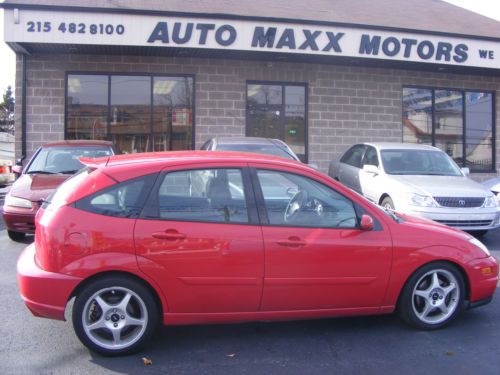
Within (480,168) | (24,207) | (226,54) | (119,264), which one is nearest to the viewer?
(119,264)

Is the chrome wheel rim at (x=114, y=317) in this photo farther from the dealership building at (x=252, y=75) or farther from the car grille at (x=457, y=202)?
the dealership building at (x=252, y=75)

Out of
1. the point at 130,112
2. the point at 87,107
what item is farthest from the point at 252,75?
the point at 87,107

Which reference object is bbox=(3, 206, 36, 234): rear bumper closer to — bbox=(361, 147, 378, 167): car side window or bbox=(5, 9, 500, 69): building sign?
bbox=(5, 9, 500, 69): building sign

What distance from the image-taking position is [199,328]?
14.8 ft

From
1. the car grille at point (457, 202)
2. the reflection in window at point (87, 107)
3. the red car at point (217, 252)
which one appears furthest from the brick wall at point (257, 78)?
the red car at point (217, 252)

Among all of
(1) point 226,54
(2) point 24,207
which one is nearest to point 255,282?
(2) point 24,207

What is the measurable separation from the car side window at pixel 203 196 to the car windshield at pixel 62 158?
16.3ft

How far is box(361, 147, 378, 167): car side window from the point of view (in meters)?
9.73

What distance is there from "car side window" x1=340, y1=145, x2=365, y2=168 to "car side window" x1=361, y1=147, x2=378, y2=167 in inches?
9.0

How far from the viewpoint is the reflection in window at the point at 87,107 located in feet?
41.7

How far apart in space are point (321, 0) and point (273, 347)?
44.3 ft

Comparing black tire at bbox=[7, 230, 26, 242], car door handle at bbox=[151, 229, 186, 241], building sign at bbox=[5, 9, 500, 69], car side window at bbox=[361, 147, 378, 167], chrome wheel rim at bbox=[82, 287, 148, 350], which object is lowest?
chrome wheel rim at bbox=[82, 287, 148, 350]

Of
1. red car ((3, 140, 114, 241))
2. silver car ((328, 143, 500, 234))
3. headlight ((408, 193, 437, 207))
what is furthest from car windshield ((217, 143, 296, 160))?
headlight ((408, 193, 437, 207))

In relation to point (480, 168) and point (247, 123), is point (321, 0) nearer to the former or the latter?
point (247, 123)
